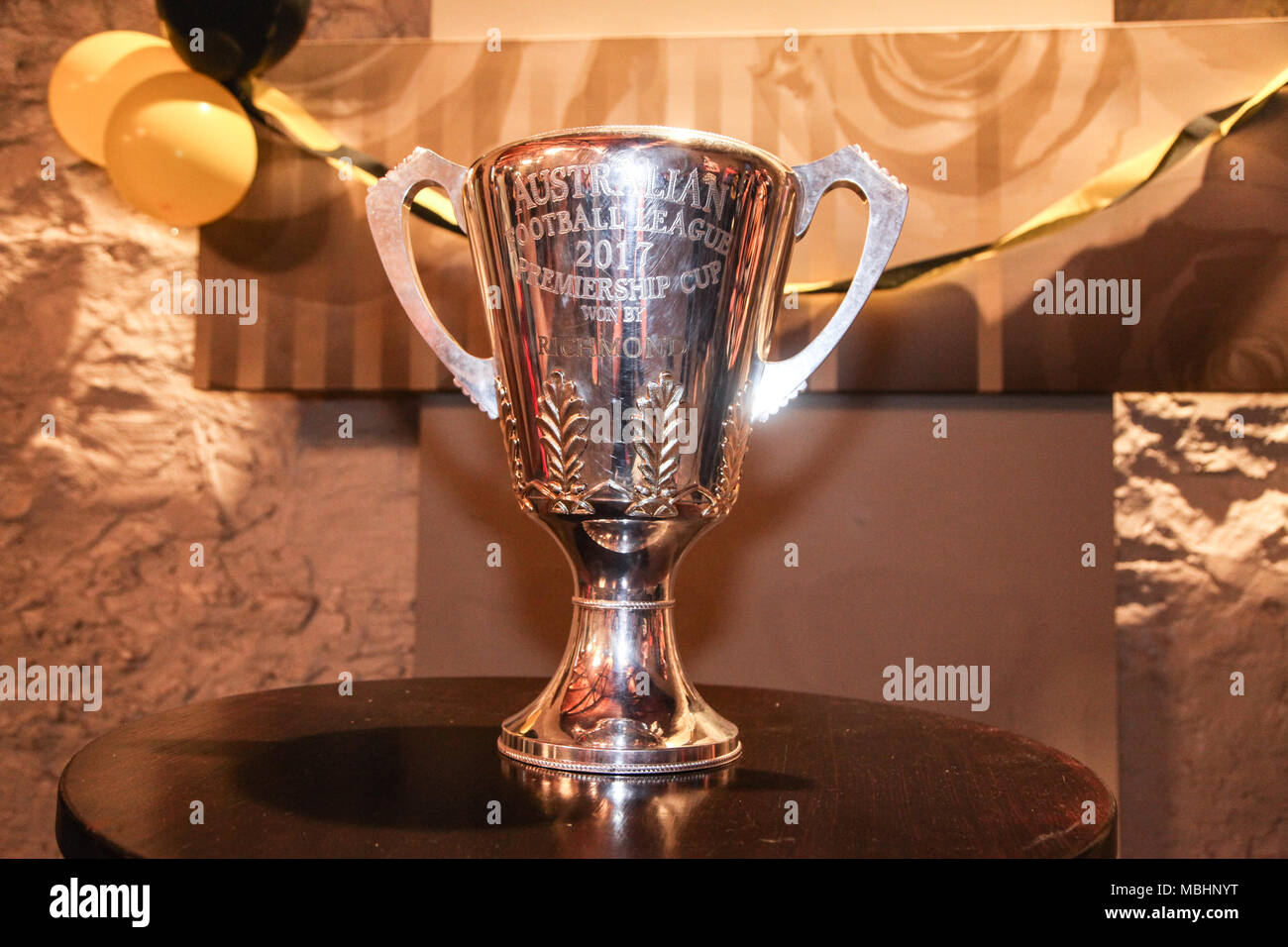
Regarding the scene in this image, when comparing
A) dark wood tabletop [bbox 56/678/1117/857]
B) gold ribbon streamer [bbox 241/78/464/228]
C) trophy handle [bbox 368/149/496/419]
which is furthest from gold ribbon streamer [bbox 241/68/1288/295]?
dark wood tabletop [bbox 56/678/1117/857]

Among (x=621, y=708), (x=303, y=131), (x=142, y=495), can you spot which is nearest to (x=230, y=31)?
Answer: (x=303, y=131)

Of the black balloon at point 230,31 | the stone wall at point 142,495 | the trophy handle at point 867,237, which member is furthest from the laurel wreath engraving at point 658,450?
the black balloon at point 230,31

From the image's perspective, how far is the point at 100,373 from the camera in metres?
1.71

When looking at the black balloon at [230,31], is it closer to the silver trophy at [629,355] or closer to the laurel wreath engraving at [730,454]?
the silver trophy at [629,355]

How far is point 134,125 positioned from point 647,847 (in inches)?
52.2

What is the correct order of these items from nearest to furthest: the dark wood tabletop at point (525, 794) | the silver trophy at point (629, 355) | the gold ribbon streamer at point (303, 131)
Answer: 1. the dark wood tabletop at point (525, 794)
2. the silver trophy at point (629, 355)
3. the gold ribbon streamer at point (303, 131)

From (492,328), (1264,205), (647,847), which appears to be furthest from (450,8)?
(647,847)

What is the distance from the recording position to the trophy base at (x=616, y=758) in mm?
714

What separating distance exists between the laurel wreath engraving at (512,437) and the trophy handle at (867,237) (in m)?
0.18

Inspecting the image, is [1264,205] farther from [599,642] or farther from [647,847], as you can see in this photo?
[647,847]

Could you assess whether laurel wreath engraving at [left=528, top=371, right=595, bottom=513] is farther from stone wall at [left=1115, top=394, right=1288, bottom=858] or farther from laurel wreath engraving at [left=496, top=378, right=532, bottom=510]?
stone wall at [left=1115, top=394, right=1288, bottom=858]

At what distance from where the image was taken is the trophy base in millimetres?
714

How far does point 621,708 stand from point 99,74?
52.8 inches

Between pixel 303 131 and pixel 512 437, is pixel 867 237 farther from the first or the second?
pixel 303 131
